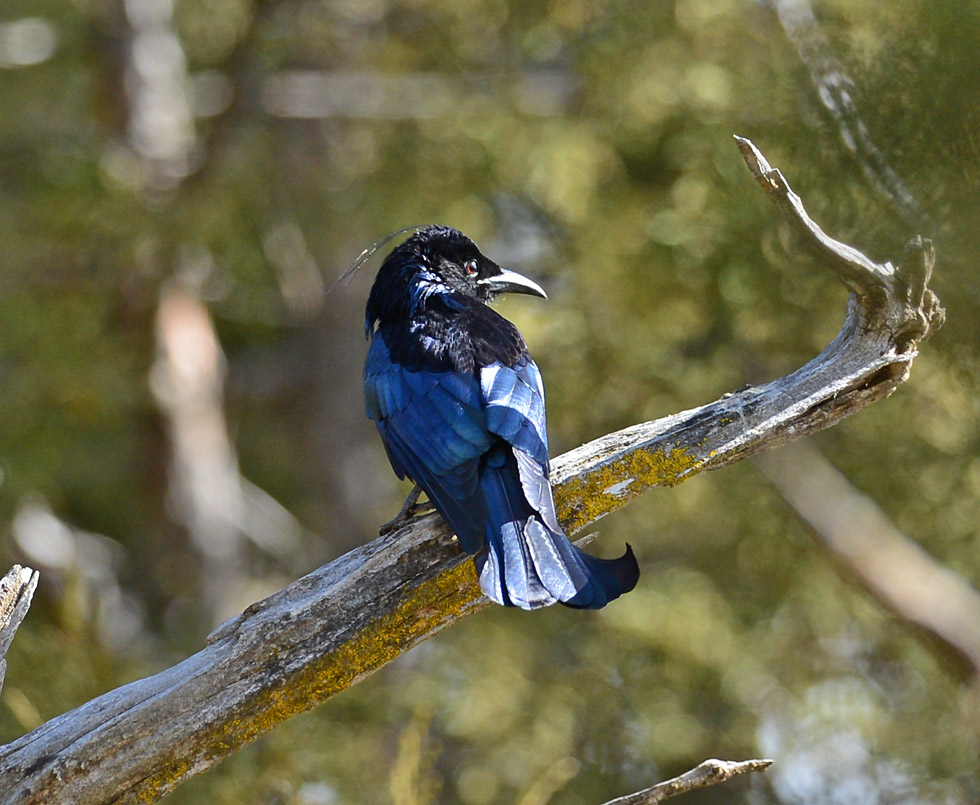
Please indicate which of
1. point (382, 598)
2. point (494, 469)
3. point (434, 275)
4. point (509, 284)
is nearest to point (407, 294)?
point (434, 275)

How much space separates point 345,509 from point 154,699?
6.33 m

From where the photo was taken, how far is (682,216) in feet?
19.8

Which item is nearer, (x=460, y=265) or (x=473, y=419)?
(x=473, y=419)

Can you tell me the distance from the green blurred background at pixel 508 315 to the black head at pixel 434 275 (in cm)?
112

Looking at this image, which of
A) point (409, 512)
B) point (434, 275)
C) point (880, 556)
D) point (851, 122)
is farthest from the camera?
point (880, 556)

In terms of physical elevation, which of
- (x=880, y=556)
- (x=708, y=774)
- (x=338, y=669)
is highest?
(x=338, y=669)

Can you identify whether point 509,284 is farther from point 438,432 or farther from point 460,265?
point 438,432

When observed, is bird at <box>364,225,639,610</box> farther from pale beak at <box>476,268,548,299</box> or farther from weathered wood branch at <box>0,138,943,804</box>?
weathered wood branch at <box>0,138,943,804</box>

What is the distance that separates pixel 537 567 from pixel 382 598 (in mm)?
493

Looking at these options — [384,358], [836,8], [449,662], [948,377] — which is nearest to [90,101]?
[449,662]

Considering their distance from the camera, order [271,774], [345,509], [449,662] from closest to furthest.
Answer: [271,774] → [449,662] → [345,509]

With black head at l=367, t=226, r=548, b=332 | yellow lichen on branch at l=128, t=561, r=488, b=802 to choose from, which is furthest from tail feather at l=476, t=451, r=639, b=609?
black head at l=367, t=226, r=548, b=332

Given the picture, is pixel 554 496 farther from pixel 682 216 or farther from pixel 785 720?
pixel 785 720

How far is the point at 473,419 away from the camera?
148 inches
